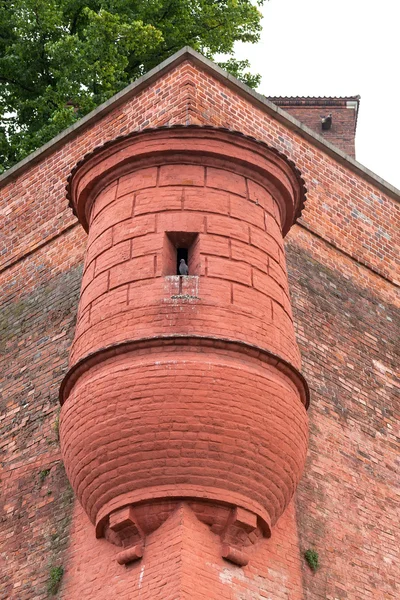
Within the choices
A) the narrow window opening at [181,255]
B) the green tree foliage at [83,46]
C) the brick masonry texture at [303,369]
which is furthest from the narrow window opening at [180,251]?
the green tree foliage at [83,46]

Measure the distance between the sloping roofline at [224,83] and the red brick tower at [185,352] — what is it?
7.15 feet

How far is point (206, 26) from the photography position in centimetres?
1906

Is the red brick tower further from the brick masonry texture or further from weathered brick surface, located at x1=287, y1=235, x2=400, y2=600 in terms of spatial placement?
weathered brick surface, located at x1=287, y1=235, x2=400, y2=600

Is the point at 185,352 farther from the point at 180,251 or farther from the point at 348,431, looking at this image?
the point at 348,431

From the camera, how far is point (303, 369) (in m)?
11.6

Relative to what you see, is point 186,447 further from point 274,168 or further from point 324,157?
point 324,157

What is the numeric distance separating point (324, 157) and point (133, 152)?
4.10m

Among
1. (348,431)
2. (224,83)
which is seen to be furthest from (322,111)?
(348,431)

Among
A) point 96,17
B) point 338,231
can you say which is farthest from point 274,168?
A: point 96,17

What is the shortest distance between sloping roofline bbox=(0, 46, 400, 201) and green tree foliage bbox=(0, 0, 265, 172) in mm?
2700

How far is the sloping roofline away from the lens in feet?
41.9

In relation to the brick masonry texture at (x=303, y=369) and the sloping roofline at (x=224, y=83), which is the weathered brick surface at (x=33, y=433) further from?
the sloping roofline at (x=224, y=83)

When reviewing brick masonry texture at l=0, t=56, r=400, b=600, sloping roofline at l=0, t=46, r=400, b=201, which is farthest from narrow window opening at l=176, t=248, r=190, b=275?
sloping roofline at l=0, t=46, r=400, b=201

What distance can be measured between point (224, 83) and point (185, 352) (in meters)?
4.80
